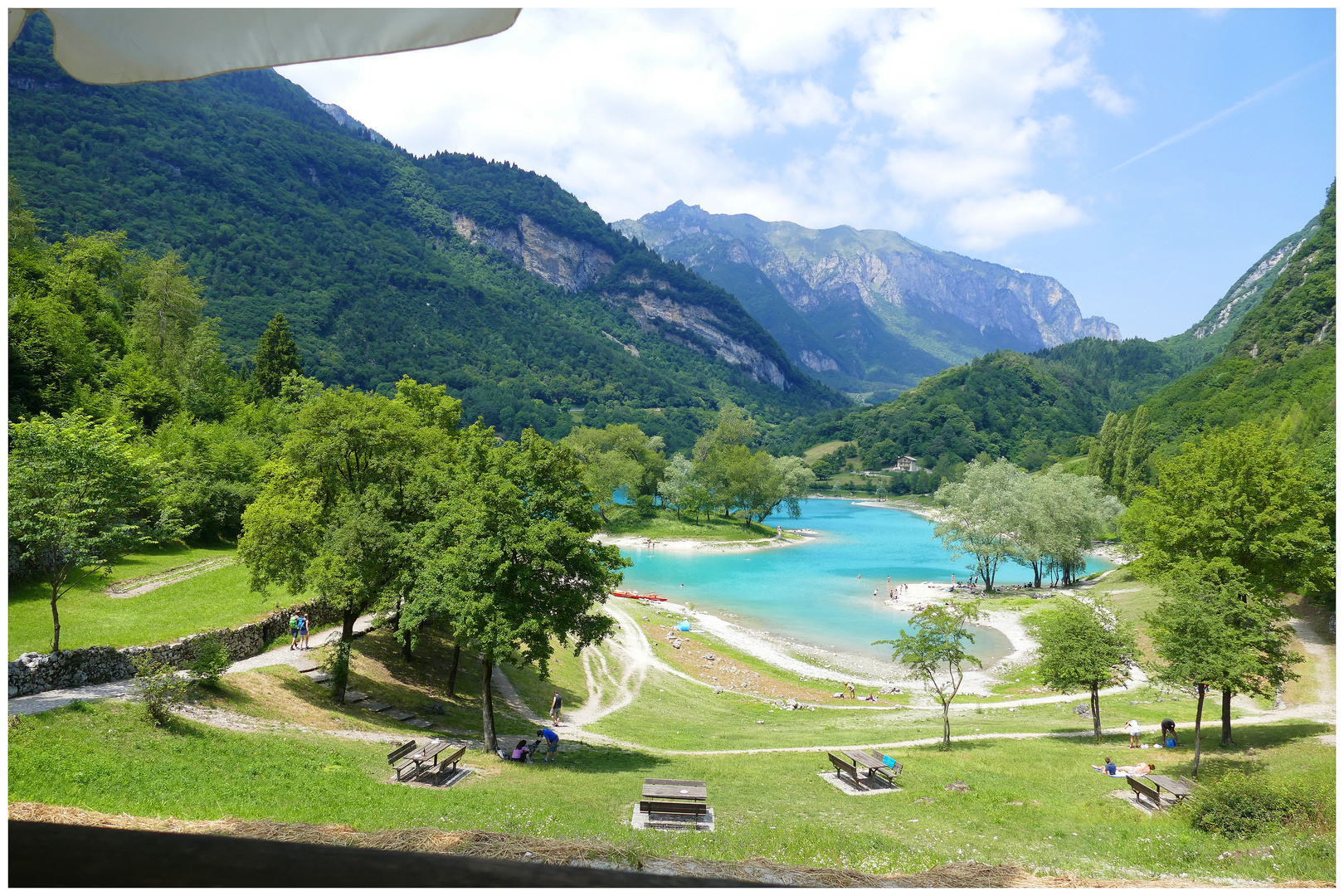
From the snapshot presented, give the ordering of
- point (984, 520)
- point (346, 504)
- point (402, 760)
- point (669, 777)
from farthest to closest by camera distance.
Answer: point (984, 520)
point (346, 504)
point (669, 777)
point (402, 760)

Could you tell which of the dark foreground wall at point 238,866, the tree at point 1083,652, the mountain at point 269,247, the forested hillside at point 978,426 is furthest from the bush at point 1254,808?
the forested hillside at point 978,426

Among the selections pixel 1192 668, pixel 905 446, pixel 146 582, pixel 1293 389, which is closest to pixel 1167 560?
pixel 1192 668

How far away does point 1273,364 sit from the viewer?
112 m

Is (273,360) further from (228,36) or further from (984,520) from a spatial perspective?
(228,36)

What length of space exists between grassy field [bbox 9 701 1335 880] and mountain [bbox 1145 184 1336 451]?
80.5 metres

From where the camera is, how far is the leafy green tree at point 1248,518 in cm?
2305

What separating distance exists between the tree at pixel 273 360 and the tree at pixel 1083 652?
178ft

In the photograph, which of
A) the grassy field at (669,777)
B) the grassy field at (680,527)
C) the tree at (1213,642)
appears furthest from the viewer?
the grassy field at (680,527)

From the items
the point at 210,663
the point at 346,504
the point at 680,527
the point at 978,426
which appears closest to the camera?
the point at 210,663

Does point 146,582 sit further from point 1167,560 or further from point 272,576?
point 1167,560

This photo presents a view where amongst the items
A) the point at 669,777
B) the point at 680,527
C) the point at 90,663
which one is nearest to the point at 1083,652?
the point at 669,777

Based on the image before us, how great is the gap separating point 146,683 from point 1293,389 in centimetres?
11818

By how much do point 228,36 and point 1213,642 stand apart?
20667mm

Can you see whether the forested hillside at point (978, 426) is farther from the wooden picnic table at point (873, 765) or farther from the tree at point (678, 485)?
the wooden picnic table at point (873, 765)
